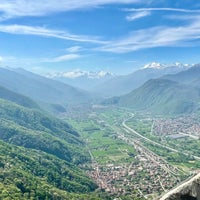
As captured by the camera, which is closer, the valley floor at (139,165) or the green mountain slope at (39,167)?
the green mountain slope at (39,167)

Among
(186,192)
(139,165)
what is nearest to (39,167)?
(139,165)

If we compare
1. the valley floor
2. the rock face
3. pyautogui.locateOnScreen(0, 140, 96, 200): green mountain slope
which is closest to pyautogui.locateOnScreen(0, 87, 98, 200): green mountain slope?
pyautogui.locateOnScreen(0, 140, 96, 200): green mountain slope

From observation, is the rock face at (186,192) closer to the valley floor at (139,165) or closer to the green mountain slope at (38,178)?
the green mountain slope at (38,178)

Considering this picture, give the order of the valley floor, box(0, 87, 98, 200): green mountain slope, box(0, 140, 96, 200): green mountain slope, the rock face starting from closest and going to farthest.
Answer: the rock face → box(0, 140, 96, 200): green mountain slope → box(0, 87, 98, 200): green mountain slope → the valley floor

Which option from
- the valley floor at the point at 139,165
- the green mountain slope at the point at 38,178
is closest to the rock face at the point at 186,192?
the green mountain slope at the point at 38,178

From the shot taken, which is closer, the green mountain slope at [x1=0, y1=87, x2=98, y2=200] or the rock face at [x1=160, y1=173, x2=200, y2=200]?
the rock face at [x1=160, y1=173, x2=200, y2=200]

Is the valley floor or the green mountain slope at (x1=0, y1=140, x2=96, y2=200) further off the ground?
the green mountain slope at (x1=0, y1=140, x2=96, y2=200)

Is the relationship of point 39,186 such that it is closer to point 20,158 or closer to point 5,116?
point 20,158

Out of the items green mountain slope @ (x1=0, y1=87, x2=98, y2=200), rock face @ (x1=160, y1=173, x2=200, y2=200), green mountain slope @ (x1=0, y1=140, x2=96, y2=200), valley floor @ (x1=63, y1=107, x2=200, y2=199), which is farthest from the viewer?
valley floor @ (x1=63, y1=107, x2=200, y2=199)

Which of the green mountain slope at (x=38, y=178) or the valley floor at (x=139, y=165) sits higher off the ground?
the green mountain slope at (x=38, y=178)

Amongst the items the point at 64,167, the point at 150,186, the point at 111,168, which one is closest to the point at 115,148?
the point at 111,168

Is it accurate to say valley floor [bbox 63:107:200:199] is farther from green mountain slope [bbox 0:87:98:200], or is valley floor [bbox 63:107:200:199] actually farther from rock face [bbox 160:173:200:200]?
rock face [bbox 160:173:200:200]
